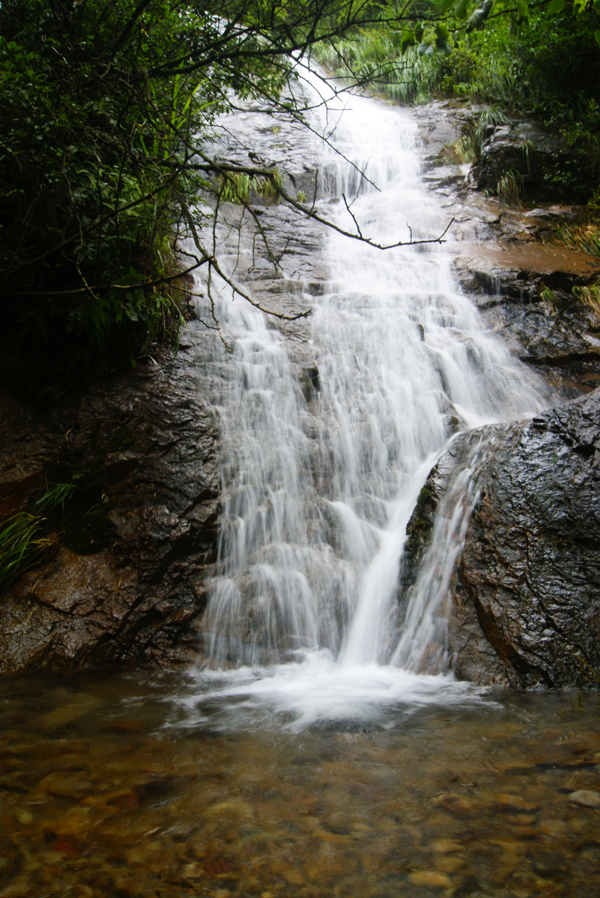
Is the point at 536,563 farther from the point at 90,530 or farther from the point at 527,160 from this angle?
the point at 527,160

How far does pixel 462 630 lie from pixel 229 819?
217 cm

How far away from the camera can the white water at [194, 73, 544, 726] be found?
3.58 meters

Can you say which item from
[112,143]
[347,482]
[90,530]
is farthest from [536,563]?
[112,143]

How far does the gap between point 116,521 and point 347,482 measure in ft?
7.12

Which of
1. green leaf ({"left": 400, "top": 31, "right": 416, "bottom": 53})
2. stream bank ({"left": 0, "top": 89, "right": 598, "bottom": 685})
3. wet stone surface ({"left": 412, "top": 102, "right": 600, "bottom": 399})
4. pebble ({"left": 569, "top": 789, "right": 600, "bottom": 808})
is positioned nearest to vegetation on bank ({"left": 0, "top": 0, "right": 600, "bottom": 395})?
green leaf ({"left": 400, "top": 31, "right": 416, "bottom": 53})

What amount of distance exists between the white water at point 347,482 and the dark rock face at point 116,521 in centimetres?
31

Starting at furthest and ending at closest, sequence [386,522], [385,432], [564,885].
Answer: [385,432] → [386,522] → [564,885]

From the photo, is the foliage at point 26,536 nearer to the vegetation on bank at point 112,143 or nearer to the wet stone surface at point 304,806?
the vegetation on bank at point 112,143

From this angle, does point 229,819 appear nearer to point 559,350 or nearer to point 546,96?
point 559,350

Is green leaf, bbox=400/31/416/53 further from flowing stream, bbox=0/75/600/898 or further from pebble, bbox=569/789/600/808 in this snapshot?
pebble, bbox=569/789/600/808

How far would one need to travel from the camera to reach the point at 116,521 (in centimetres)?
425

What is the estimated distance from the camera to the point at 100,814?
184cm

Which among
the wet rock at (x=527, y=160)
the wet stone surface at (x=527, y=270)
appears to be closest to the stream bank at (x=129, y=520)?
the wet stone surface at (x=527, y=270)

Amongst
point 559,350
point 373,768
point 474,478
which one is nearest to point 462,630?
point 474,478
